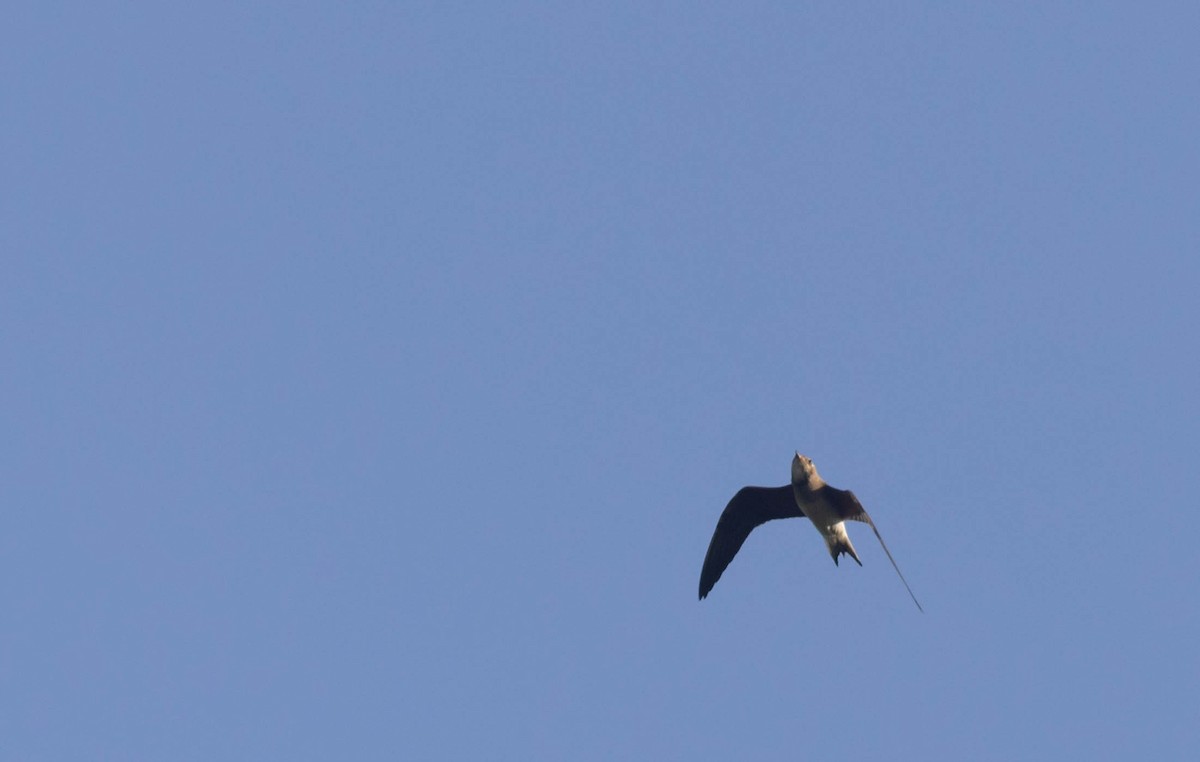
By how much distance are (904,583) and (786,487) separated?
226 inches

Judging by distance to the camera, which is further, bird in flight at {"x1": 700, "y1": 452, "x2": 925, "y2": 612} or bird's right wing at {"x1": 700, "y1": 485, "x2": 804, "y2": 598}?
bird's right wing at {"x1": 700, "y1": 485, "x2": 804, "y2": 598}

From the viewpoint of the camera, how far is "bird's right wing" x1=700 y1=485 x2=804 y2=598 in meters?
21.6

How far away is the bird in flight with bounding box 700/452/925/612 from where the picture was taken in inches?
789

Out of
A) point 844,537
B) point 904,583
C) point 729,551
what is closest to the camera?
point 904,583

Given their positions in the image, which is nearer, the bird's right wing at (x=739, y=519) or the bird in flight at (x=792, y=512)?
the bird in flight at (x=792, y=512)

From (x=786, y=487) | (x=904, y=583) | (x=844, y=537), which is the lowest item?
(x=904, y=583)

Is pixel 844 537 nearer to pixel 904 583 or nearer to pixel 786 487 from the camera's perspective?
pixel 786 487

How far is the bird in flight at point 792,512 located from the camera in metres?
20.0

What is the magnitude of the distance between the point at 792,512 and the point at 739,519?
88 cm

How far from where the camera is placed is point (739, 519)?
2209 cm

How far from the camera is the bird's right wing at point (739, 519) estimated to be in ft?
70.8

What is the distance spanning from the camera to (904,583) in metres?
15.7

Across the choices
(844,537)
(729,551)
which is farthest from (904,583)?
(729,551)

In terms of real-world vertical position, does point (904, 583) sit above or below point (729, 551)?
below
